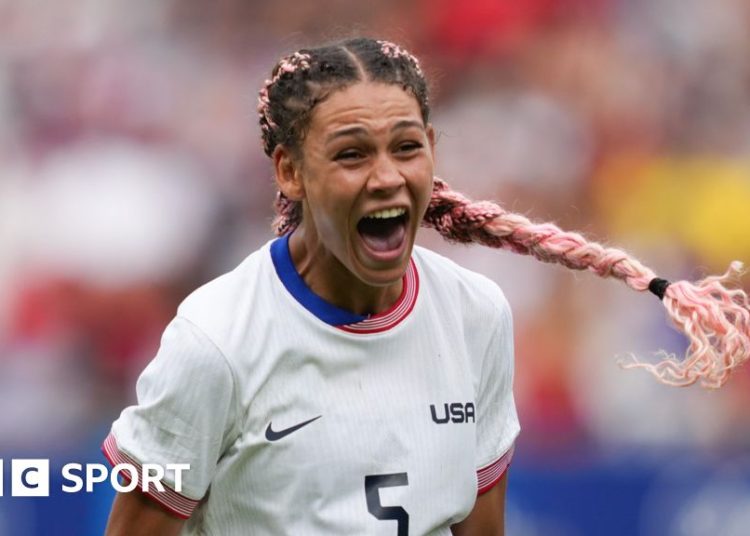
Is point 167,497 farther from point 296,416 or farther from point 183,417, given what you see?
point 296,416

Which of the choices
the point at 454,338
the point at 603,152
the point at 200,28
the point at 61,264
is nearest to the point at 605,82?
the point at 603,152

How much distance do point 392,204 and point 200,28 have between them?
3.76m

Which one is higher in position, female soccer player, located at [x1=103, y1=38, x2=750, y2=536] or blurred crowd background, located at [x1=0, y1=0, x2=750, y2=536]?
blurred crowd background, located at [x1=0, y1=0, x2=750, y2=536]

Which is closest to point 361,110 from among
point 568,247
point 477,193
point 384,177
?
point 384,177

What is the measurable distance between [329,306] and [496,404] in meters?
0.56

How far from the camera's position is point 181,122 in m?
6.03

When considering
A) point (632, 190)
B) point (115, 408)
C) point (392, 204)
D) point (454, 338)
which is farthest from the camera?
point (632, 190)

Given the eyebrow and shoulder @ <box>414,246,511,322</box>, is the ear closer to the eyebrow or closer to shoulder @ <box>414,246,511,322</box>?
the eyebrow

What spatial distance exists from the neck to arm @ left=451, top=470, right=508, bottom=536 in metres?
0.64

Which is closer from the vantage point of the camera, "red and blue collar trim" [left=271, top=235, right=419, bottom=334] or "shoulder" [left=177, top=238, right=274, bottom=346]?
"shoulder" [left=177, top=238, right=274, bottom=346]

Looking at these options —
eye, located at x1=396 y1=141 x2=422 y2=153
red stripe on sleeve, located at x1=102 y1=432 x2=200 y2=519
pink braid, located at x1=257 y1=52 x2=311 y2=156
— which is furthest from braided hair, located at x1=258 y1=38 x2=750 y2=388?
red stripe on sleeve, located at x1=102 y1=432 x2=200 y2=519

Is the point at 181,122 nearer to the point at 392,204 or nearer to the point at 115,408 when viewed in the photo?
the point at 115,408

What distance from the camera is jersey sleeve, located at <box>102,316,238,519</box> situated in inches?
104

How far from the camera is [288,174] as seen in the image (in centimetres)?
287
